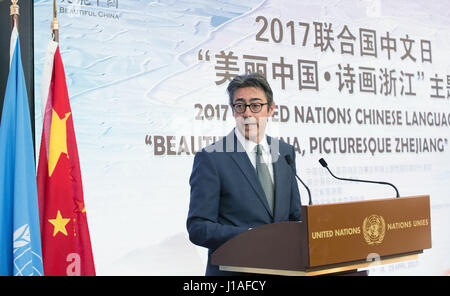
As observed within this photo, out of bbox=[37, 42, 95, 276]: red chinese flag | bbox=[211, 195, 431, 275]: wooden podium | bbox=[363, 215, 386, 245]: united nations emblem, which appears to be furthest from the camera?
bbox=[37, 42, 95, 276]: red chinese flag

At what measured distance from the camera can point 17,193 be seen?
7.81ft

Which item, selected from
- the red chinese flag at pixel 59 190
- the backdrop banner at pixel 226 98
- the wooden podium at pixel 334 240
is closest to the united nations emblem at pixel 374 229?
the wooden podium at pixel 334 240

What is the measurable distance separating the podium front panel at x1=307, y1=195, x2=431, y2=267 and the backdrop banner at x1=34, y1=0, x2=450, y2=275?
164 cm

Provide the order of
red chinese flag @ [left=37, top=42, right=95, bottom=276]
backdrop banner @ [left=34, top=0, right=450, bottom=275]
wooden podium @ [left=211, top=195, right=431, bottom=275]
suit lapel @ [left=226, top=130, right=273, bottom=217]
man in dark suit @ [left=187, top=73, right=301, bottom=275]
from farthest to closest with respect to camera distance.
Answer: backdrop banner @ [left=34, top=0, right=450, bottom=275], red chinese flag @ [left=37, top=42, right=95, bottom=276], suit lapel @ [left=226, top=130, right=273, bottom=217], man in dark suit @ [left=187, top=73, right=301, bottom=275], wooden podium @ [left=211, top=195, right=431, bottom=275]

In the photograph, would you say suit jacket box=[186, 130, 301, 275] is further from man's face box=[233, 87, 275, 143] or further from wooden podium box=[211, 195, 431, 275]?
wooden podium box=[211, 195, 431, 275]

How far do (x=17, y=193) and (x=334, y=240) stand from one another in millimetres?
1362

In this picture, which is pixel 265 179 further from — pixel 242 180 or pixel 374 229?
pixel 374 229

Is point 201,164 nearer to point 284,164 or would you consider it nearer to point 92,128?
point 284,164

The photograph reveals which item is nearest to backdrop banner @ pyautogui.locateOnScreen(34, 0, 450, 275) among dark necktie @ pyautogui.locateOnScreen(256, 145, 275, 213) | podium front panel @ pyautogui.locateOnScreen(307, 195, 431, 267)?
dark necktie @ pyautogui.locateOnScreen(256, 145, 275, 213)

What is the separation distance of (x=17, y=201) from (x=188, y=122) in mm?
1301

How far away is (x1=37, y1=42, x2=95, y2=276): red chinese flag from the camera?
2525 mm

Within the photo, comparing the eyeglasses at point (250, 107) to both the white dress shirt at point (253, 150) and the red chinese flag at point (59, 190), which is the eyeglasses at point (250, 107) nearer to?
the white dress shirt at point (253, 150)

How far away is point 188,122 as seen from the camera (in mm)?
3438
